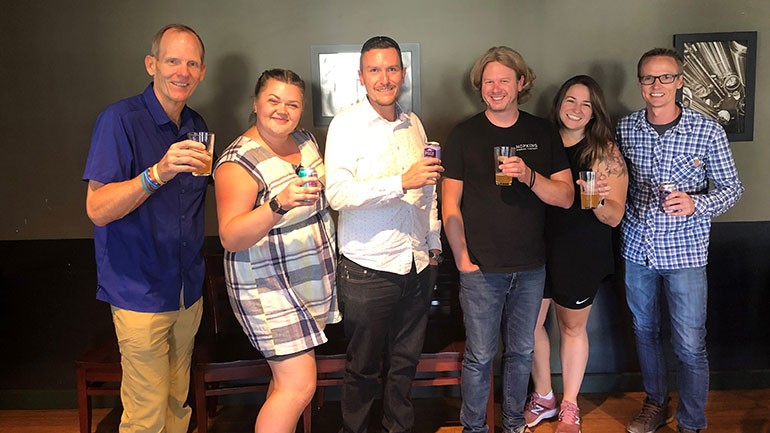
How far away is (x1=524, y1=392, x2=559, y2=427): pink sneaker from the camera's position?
10.1 ft

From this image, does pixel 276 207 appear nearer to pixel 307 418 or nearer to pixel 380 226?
pixel 380 226

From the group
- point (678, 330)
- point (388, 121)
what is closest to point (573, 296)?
point (678, 330)

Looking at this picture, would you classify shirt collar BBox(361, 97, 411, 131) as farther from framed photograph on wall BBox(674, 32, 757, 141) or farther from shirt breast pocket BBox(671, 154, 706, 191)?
framed photograph on wall BBox(674, 32, 757, 141)

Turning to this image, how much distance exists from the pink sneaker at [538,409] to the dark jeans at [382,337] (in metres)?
0.72

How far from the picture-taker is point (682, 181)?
109 inches

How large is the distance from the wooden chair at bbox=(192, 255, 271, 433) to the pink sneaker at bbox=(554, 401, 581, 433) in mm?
1412

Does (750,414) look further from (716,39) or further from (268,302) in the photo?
(268,302)

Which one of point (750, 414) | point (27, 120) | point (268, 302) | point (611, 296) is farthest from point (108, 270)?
point (750, 414)

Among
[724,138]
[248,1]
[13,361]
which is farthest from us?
[13,361]

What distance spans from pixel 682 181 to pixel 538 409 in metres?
1.31

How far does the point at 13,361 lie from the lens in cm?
336

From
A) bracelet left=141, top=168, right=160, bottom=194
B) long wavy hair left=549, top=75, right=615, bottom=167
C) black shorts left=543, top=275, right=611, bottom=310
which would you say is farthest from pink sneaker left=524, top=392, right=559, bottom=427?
bracelet left=141, top=168, right=160, bottom=194

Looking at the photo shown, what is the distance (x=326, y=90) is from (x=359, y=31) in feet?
1.12

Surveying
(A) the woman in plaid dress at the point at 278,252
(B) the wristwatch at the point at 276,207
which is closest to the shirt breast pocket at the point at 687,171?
(A) the woman in plaid dress at the point at 278,252
